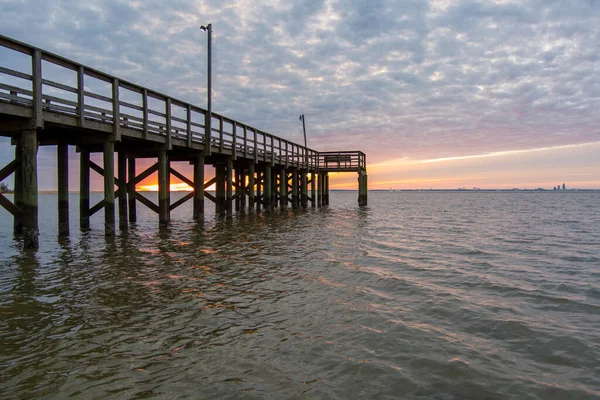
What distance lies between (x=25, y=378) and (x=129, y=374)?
883 mm

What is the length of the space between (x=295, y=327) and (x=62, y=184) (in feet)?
40.7

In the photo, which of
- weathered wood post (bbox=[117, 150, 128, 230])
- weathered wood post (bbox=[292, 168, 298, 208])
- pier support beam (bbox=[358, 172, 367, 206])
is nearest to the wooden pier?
weathered wood post (bbox=[117, 150, 128, 230])

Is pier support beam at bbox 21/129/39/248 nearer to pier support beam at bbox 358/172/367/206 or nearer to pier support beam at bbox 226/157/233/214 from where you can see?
pier support beam at bbox 226/157/233/214

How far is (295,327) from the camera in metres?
4.88

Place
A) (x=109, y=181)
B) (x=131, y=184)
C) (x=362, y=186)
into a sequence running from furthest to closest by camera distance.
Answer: (x=362, y=186) → (x=131, y=184) → (x=109, y=181)

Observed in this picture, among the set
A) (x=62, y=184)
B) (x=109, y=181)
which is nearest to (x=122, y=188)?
(x=62, y=184)

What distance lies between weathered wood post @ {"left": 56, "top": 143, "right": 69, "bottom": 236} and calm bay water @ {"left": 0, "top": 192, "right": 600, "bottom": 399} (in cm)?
423

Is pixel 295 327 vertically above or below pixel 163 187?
below

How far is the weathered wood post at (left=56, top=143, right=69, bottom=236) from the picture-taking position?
13.5 meters

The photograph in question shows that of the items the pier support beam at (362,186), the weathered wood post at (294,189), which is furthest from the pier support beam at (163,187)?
the pier support beam at (362,186)

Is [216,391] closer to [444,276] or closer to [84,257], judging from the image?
[444,276]

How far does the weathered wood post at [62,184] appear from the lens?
13539mm

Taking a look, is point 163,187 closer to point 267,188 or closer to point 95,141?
point 95,141

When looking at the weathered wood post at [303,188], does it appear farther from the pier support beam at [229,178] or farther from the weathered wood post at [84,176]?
the weathered wood post at [84,176]
